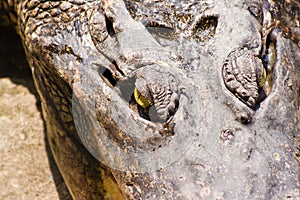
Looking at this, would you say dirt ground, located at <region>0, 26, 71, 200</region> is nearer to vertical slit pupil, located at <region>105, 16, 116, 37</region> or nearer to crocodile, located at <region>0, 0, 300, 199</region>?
crocodile, located at <region>0, 0, 300, 199</region>

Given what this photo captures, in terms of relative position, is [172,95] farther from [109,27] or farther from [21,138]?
[21,138]

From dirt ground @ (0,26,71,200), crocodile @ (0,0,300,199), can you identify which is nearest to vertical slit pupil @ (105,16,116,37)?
crocodile @ (0,0,300,199)

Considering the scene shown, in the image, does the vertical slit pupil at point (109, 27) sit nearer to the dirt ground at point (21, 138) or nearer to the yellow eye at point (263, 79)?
the yellow eye at point (263, 79)

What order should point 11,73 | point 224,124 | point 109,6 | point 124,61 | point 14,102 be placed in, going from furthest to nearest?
point 11,73
point 14,102
point 109,6
point 124,61
point 224,124

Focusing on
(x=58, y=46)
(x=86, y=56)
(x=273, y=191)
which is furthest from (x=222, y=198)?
(x=58, y=46)

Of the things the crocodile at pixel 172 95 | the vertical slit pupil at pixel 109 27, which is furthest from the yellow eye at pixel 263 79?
the vertical slit pupil at pixel 109 27

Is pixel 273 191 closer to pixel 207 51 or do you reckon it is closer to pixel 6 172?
pixel 207 51
